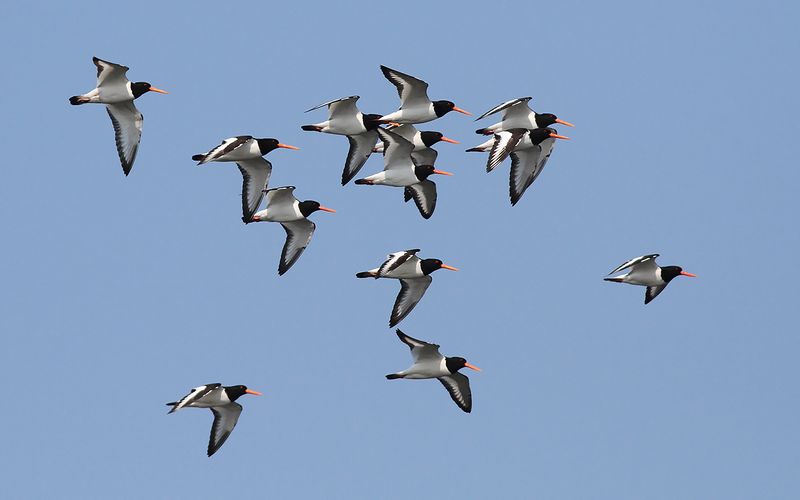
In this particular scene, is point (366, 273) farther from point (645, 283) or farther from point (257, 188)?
point (645, 283)

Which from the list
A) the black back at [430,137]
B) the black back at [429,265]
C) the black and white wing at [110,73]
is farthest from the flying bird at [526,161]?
the black and white wing at [110,73]

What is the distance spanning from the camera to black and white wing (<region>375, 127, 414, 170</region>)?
2995 centimetres

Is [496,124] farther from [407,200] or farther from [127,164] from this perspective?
[127,164]

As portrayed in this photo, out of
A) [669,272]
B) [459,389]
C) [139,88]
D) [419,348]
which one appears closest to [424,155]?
[419,348]

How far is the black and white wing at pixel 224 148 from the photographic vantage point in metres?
29.0

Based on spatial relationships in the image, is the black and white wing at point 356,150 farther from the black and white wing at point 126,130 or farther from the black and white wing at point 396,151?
the black and white wing at point 126,130

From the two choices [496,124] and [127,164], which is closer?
[127,164]

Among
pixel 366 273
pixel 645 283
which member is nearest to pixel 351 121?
pixel 366 273

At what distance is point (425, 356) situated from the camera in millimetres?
29547

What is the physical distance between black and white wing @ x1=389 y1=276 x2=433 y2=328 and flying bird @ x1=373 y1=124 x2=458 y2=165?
8.11ft

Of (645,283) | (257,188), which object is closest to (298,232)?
(257,188)

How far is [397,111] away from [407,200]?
2544 mm

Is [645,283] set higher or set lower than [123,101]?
lower

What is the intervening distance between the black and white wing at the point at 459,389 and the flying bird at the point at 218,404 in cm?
363
